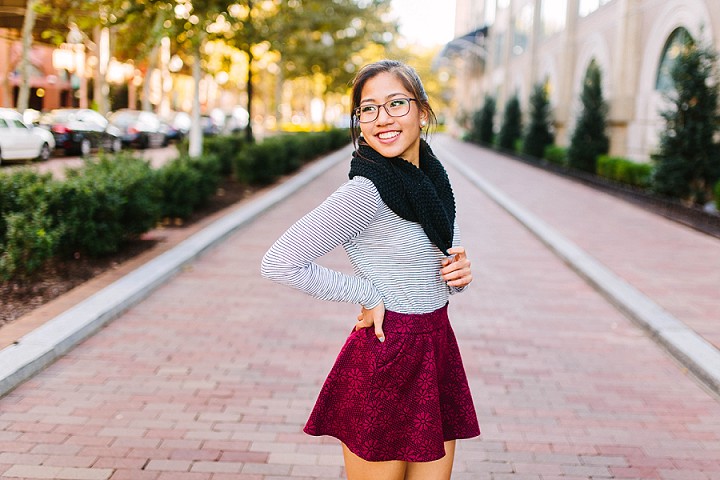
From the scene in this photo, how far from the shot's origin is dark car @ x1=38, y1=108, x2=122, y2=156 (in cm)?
1541

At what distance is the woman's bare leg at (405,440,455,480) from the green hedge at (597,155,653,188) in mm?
13763

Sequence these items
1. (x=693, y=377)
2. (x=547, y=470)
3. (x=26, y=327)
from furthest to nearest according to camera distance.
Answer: (x=26, y=327), (x=693, y=377), (x=547, y=470)

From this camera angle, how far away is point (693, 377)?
198 inches

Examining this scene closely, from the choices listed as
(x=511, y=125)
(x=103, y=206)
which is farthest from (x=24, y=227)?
(x=511, y=125)

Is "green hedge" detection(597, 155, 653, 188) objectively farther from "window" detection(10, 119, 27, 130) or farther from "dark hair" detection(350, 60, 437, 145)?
"dark hair" detection(350, 60, 437, 145)

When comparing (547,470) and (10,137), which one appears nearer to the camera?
(547,470)

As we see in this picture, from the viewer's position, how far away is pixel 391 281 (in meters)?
2.17

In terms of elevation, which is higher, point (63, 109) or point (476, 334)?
point (63, 109)

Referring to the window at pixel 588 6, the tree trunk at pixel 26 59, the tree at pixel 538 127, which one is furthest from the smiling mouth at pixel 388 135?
the tree at pixel 538 127

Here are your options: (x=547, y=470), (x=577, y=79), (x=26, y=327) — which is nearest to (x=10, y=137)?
(x=26, y=327)

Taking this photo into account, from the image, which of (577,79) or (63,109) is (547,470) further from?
(577,79)

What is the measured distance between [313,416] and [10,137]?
366 inches

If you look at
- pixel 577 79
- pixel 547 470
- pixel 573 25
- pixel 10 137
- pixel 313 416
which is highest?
pixel 573 25

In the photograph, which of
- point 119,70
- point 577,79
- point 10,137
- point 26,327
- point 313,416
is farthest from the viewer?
point 119,70
